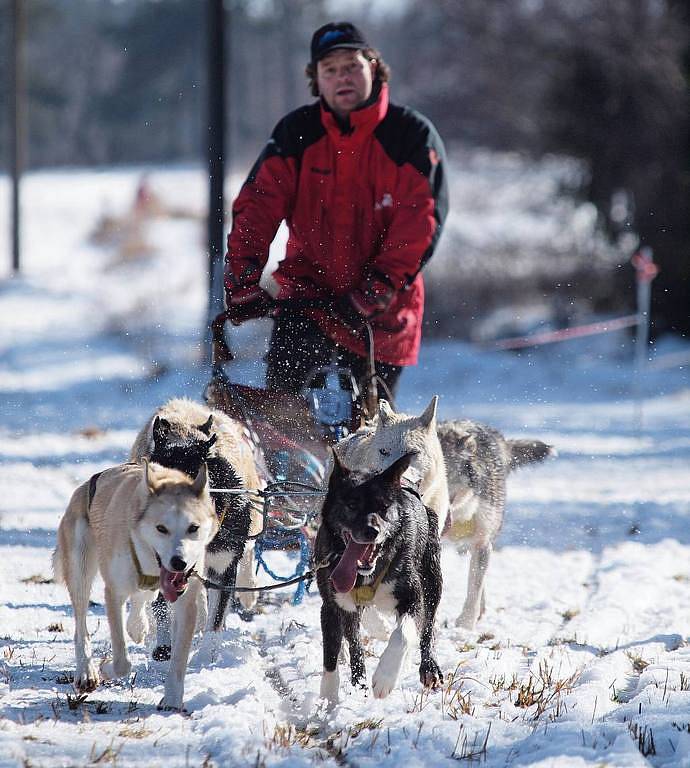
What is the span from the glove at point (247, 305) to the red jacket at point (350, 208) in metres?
0.04

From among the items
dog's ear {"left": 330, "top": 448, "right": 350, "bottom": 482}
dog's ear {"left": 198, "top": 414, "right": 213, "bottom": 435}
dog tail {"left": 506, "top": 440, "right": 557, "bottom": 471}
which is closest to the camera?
dog's ear {"left": 330, "top": 448, "right": 350, "bottom": 482}

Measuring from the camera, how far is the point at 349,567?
3.45 meters

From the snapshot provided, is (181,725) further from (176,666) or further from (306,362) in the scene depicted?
(306,362)

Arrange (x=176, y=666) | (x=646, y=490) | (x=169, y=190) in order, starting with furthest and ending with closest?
(x=169, y=190), (x=646, y=490), (x=176, y=666)

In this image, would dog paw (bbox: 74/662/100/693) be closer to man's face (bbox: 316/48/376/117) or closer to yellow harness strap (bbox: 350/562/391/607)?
yellow harness strap (bbox: 350/562/391/607)

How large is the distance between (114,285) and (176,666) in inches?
800

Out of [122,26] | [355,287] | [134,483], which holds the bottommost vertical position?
[134,483]

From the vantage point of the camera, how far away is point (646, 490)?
867cm

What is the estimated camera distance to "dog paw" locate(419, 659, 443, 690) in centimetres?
372

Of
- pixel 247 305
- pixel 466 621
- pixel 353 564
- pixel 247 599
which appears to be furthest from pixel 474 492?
pixel 353 564

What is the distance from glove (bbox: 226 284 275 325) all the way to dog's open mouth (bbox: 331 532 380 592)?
5.41 feet

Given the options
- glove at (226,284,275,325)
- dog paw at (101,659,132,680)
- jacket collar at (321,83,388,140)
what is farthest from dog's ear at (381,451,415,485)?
jacket collar at (321,83,388,140)

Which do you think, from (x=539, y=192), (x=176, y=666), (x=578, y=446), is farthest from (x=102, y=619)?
(x=539, y=192)

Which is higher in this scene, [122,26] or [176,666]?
[122,26]
